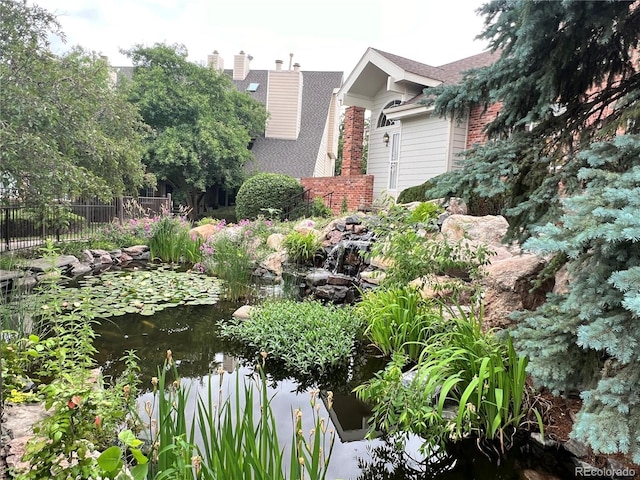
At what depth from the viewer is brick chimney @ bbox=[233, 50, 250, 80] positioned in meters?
25.6

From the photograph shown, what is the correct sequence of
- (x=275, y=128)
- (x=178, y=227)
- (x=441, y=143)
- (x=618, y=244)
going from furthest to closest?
1. (x=275, y=128)
2. (x=441, y=143)
3. (x=178, y=227)
4. (x=618, y=244)

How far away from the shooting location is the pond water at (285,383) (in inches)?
101

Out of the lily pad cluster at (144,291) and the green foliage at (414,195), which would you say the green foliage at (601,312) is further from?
the green foliage at (414,195)

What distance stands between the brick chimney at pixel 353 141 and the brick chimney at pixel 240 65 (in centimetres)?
1481

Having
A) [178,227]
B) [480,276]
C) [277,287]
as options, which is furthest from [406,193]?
[480,276]

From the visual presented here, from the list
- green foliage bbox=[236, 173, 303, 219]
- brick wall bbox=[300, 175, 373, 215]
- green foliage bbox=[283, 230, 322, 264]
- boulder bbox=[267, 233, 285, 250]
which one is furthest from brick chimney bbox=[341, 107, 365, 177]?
green foliage bbox=[283, 230, 322, 264]

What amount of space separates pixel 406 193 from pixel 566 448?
8.07 m

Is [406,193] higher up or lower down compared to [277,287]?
higher up

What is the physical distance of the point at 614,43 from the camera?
269cm

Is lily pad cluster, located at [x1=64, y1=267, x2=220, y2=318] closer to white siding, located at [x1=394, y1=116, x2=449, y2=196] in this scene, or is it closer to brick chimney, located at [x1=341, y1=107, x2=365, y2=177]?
white siding, located at [x1=394, y1=116, x2=449, y2=196]

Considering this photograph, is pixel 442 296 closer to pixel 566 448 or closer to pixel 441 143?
pixel 566 448

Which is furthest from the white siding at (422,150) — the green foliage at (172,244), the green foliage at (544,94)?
Result: the green foliage at (544,94)

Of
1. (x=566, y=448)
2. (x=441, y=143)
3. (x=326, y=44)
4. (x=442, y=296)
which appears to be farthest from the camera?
A: (x=441, y=143)

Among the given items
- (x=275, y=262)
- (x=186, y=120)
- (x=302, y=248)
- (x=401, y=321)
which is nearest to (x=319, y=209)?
(x=302, y=248)
